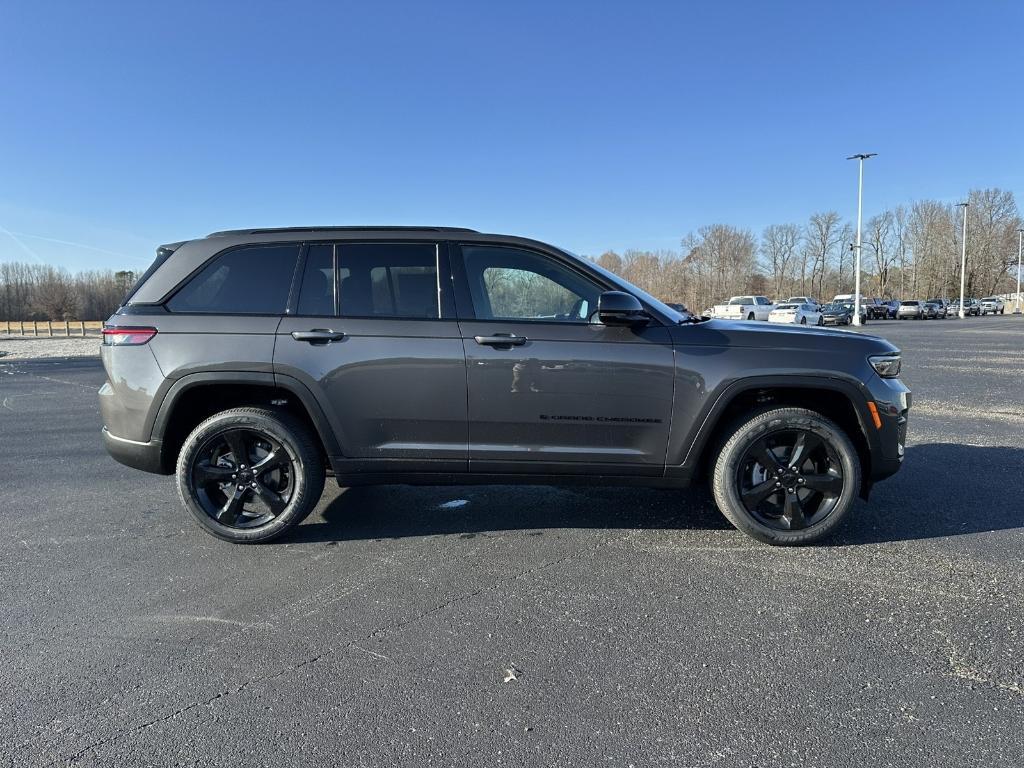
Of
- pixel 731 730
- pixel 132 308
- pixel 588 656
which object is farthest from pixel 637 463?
pixel 132 308

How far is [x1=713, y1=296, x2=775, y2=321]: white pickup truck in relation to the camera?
136ft

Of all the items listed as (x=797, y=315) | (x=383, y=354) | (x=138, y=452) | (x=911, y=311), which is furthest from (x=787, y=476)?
(x=911, y=311)

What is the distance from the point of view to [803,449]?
3.73m

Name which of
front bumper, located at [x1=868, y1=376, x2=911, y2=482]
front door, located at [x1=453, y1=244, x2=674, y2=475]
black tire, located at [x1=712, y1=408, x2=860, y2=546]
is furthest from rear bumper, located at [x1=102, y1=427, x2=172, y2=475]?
front bumper, located at [x1=868, y1=376, x2=911, y2=482]

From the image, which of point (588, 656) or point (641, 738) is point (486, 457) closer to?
point (588, 656)

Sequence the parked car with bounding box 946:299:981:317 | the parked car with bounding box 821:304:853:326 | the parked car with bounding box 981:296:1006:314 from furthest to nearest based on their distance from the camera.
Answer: the parked car with bounding box 981:296:1006:314, the parked car with bounding box 946:299:981:317, the parked car with bounding box 821:304:853:326

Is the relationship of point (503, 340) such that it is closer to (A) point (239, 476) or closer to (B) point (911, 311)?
(A) point (239, 476)

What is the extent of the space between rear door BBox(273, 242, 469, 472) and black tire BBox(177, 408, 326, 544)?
275 millimetres

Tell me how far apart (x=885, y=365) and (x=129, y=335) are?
4.56 meters

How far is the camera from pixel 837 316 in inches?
1775

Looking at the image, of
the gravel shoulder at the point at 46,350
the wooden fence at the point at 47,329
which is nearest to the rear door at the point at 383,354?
the gravel shoulder at the point at 46,350

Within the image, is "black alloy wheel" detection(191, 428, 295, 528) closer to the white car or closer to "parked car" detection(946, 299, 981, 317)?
the white car

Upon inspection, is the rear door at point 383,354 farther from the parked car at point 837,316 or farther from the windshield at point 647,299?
the parked car at point 837,316

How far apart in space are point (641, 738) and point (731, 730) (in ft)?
1.06
